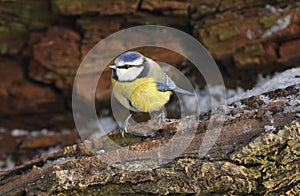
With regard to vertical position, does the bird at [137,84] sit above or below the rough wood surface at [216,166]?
above

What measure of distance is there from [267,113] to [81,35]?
2400mm

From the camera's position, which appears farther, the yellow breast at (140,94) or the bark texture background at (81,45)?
the bark texture background at (81,45)

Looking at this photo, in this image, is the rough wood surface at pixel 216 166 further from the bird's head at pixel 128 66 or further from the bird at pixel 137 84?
the bird's head at pixel 128 66

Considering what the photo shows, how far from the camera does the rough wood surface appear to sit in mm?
2113

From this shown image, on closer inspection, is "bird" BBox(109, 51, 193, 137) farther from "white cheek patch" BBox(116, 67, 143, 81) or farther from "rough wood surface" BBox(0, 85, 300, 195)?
"rough wood surface" BBox(0, 85, 300, 195)

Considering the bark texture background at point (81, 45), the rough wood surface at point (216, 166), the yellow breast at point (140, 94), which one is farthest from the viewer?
the bark texture background at point (81, 45)

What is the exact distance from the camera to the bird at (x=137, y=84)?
2.72m

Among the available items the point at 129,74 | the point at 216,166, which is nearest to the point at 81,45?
the point at 129,74

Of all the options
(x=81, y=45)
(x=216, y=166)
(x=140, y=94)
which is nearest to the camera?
(x=216, y=166)

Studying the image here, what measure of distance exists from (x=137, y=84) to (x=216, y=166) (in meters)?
0.84

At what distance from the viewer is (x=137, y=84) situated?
2742 mm

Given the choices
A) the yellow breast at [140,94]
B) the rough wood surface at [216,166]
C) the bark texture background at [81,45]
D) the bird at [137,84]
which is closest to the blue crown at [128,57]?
the bird at [137,84]

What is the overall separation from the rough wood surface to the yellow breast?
1.07 ft

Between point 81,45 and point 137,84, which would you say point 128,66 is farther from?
point 81,45
